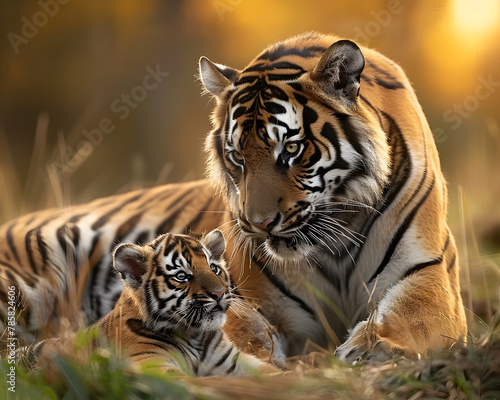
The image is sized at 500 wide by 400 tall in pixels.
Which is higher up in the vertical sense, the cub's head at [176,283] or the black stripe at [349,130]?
the black stripe at [349,130]

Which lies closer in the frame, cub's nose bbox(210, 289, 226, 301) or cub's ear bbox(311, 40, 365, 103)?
cub's nose bbox(210, 289, 226, 301)

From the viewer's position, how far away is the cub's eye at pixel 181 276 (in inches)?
95.7

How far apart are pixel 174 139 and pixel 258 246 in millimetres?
4169

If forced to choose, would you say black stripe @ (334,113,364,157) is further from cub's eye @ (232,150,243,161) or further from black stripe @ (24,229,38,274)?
black stripe @ (24,229,38,274)

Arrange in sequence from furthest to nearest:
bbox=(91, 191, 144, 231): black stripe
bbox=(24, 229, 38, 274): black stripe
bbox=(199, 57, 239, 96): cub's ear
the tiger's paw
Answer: bbox=(91, 191, 144, 231): black stripe, bbox=(24, 229, 38, 274): black stripe, bbox=(199, 57, 239, 96): cub's ear, the tiger's paw

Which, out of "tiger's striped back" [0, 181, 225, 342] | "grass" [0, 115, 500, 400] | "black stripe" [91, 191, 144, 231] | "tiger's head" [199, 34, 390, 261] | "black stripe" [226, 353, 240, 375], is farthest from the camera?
"black stripe" [91, 191, 144, 231]

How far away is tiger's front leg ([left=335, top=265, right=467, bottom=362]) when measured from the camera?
241 centimetres

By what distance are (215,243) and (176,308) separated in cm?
34

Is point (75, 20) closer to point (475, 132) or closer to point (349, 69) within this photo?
point (475, 132)

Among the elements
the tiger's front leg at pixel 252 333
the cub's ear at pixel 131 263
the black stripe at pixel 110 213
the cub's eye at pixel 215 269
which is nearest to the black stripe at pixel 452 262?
the tiger's front leg at pixel 252 333

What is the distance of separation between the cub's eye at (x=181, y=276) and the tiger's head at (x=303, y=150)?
31 cm

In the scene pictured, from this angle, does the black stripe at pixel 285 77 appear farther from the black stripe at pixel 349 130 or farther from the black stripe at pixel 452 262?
the black stripe at pixel 452 262

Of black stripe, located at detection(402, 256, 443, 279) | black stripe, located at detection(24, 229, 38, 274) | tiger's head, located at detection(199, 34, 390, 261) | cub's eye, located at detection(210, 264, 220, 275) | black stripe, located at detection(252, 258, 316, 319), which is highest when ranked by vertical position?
tiger's head, located at detection(199, 34, 390, 261)

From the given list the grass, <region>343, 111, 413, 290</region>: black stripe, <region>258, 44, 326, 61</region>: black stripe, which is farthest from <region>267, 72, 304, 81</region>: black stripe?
the grass
